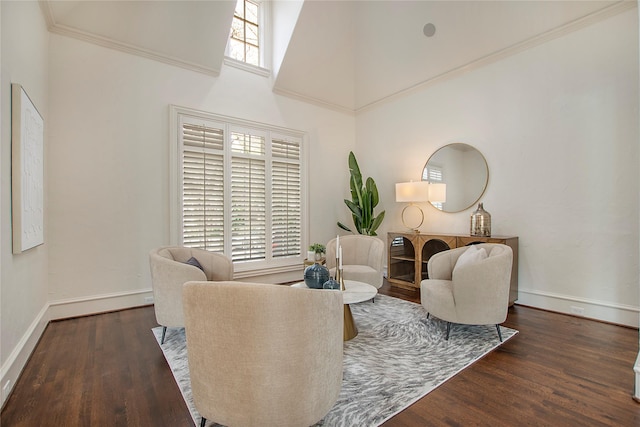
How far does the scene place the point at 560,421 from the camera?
166cm

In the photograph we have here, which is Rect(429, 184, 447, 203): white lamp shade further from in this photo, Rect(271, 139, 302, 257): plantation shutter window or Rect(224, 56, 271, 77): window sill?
Rect(224, 56, 271, 77): window sill

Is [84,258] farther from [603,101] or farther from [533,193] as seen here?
[603,101]

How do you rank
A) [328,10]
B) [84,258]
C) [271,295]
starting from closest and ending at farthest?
[271,295]
[84,258]
[328,10]

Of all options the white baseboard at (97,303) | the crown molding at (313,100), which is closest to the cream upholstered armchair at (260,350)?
the white baseboard at (97,303)

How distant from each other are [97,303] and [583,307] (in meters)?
5.36

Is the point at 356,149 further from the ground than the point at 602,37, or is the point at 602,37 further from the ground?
the point at 602,37

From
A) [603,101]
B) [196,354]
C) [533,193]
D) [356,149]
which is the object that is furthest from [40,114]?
[603,101]

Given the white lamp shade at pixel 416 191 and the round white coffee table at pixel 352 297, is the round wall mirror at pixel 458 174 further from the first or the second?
the round white coffee table at pixel 352 297

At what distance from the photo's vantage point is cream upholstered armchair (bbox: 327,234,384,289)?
375 centimetres

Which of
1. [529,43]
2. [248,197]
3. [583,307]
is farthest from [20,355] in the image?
[529,43]

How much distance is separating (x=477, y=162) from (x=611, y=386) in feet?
9.32

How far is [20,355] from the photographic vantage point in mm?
2191

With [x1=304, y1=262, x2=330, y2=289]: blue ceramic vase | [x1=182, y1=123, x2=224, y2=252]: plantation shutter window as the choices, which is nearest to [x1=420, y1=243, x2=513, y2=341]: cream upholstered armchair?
[x1=304, y1=262, x2=330, y2=289]: blue ceramic vase

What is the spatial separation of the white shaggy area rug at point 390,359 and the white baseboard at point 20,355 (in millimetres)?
890
